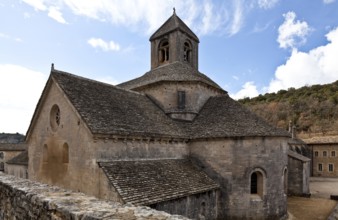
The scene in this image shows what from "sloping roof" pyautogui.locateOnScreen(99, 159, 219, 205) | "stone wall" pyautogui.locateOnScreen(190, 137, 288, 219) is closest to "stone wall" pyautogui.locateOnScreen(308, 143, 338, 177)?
"stone wall" pyautogui.locateOnScreen(190, 137, 288, 219)

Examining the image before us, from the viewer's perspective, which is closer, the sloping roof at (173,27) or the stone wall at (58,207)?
the stone wall at (58,207)

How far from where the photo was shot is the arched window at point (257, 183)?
49.0 feet

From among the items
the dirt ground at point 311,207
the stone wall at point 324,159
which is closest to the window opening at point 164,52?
the dirt ground at point 311,207

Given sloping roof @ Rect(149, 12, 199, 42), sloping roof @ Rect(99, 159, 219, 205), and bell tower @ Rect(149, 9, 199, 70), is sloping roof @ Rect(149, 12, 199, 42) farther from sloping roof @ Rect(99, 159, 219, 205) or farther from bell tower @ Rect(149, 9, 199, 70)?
sloping roof @ Rect(99, 159, 219, 205)

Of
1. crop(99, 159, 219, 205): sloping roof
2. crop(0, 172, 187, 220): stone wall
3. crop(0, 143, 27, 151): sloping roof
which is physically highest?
crop(0, 172, 187, 220): stone wall

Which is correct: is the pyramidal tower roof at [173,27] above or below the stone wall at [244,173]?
above

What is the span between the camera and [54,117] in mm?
13977

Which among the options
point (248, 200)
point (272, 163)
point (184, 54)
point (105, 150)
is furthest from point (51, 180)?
point (184, 54)

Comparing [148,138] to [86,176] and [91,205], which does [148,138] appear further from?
[91,205]

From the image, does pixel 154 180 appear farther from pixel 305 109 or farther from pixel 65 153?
pixel 305 109

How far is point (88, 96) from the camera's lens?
1322 centimetres

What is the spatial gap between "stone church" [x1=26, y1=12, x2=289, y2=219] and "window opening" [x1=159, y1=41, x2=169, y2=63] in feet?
14.2

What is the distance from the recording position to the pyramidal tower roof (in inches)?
867

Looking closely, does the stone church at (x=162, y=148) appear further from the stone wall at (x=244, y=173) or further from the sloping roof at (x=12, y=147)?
the sloping roof at (x=12, y=147)
